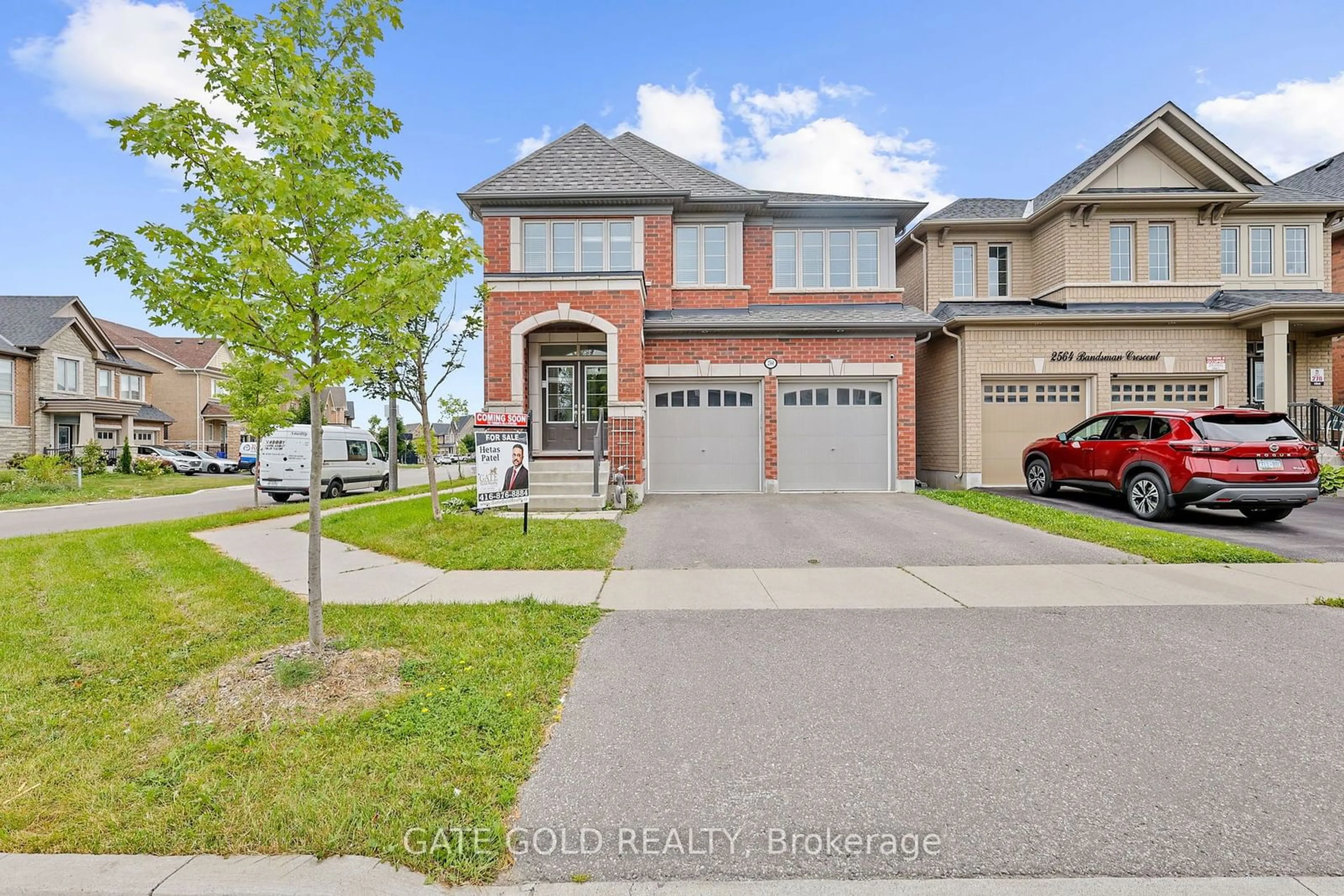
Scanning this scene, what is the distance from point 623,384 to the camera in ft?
42.3

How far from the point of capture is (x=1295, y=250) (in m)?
17.0

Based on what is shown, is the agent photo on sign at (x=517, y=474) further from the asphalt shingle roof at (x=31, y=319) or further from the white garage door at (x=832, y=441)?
the asphalt shingle roof at (x=31, y=319)

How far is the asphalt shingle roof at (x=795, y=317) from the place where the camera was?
46.9ft

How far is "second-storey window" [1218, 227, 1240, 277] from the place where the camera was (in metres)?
17.0

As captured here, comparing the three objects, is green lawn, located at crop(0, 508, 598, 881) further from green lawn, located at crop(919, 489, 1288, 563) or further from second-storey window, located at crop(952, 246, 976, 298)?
second-storey window, located at crop(952, 246, 976, 298)

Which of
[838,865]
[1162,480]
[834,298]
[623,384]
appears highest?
[834,298]

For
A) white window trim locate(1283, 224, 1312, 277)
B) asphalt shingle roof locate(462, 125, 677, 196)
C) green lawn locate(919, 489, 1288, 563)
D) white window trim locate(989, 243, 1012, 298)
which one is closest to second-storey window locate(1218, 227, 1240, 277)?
white window trim locate(1283, 224, 1312, 277)

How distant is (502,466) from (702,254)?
8.80 m

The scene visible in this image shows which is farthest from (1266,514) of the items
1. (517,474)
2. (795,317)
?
(517,474)

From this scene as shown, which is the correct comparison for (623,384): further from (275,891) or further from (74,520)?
(74,520)

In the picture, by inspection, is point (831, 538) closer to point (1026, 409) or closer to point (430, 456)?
point (430, 456)

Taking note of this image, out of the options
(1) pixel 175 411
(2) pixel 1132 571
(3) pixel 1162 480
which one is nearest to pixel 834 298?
(3) pixel 1162 480

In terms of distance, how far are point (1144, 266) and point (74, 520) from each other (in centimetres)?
2641

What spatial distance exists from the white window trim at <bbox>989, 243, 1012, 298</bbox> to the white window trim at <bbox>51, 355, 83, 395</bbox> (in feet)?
128
